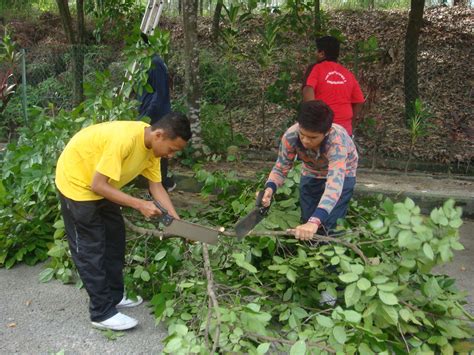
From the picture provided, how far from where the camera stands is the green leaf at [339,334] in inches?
101

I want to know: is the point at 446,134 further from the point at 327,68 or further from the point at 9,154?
the point at 9,154

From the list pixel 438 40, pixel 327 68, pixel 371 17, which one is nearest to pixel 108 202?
pixel 327 68

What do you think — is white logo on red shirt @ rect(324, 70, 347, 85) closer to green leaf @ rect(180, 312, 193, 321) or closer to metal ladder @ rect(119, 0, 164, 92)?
metal ladder @ rect(119, 0, 164, 92)

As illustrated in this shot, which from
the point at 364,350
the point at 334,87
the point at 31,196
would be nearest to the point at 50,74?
the point at 31,196

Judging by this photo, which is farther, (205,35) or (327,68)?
(205,35)

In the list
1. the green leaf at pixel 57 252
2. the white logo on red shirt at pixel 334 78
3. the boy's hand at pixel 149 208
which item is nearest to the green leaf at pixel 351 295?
the boy's hand at pixel 149 208

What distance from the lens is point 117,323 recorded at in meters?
3.35

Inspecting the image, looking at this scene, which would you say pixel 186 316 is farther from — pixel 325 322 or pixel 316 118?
pixel 316 118

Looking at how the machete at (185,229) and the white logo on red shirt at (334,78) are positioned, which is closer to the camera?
the machete at (185,229)

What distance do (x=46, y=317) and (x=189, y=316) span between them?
112cm

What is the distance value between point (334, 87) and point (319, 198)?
1704 millimetres

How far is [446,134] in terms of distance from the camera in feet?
Answer: 26.8

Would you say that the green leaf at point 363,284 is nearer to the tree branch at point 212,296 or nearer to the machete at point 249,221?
the tree branch at point 212,296

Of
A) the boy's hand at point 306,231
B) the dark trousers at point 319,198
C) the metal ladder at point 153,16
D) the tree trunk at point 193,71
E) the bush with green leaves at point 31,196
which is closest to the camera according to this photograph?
the boy's hand at point 306,231
